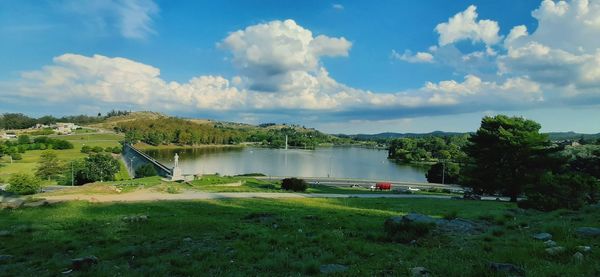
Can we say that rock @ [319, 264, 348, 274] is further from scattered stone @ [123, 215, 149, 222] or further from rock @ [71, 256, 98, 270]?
scattered stone @ [123, 215, 149, 222]

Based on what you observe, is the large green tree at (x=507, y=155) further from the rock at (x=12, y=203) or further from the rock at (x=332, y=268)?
the rock at (x=12, y=203)

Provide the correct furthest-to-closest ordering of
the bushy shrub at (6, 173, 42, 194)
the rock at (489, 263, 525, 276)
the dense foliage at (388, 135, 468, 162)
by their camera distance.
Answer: the dense foliage at (388, 135, 468, 162) < the bushy shrub at (6, 173, 42, 194) < the rock at (489, 263, 525, 276)

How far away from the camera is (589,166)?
56.9 meters

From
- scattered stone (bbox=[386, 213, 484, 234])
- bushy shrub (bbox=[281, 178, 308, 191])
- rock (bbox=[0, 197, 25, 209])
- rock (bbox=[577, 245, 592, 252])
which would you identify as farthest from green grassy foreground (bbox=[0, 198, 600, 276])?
bushy shrub (bbox=[281, 178, 308, 191])

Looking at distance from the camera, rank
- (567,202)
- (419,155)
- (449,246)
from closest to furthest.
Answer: (449,246)
(567,202)
(419,155)

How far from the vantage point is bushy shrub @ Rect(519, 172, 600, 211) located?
69.0 feet

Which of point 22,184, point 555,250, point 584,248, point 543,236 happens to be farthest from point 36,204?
point 22,184

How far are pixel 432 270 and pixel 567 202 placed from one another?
18.8 meters

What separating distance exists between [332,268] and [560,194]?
66.4 ft

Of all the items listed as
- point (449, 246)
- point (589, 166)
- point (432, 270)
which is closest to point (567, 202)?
point (449, 246)

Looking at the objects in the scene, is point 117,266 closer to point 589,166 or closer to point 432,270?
point 432,270

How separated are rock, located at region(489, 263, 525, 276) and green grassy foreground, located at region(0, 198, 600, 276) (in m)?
0.16

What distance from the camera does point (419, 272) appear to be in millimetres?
7105

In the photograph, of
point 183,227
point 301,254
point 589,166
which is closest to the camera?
point 301,254
